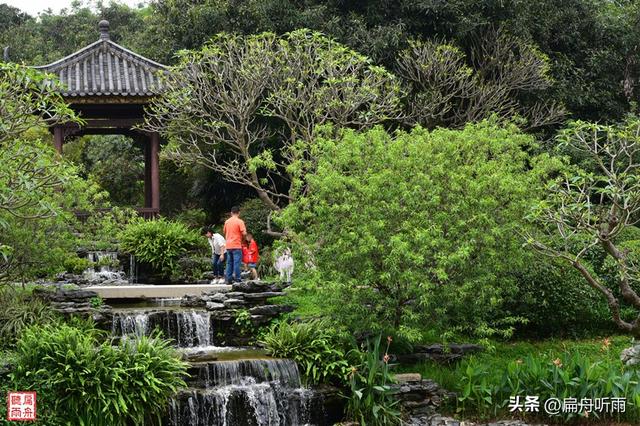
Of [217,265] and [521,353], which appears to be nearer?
[521,353]

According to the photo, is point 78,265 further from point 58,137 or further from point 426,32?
point 426,32

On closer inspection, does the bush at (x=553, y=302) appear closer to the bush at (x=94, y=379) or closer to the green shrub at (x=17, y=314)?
the bush at (x=94, y=379)

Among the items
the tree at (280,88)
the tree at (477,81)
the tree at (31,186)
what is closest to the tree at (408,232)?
the tree at (31,186)

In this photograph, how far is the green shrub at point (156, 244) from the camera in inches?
800

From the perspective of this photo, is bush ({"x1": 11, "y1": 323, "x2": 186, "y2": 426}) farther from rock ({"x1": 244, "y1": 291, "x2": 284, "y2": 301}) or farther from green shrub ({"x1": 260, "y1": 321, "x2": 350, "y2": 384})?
rock ({"x1": 244, "y1": 291, "x2": 284, "y2": 301})

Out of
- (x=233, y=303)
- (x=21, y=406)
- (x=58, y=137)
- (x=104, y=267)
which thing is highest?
(x=58, y=137)

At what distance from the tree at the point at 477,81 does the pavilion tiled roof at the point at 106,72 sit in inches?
253

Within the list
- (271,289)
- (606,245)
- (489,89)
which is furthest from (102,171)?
(606,245)

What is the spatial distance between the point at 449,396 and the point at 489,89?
1176 centimetres

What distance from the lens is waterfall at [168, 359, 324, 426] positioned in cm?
1252

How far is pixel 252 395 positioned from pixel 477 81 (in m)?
14.3

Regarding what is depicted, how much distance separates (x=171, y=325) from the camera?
1500 cm

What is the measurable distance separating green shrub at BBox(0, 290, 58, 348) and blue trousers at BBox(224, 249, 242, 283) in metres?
4.11

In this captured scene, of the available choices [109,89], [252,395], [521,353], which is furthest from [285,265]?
[109,89]
